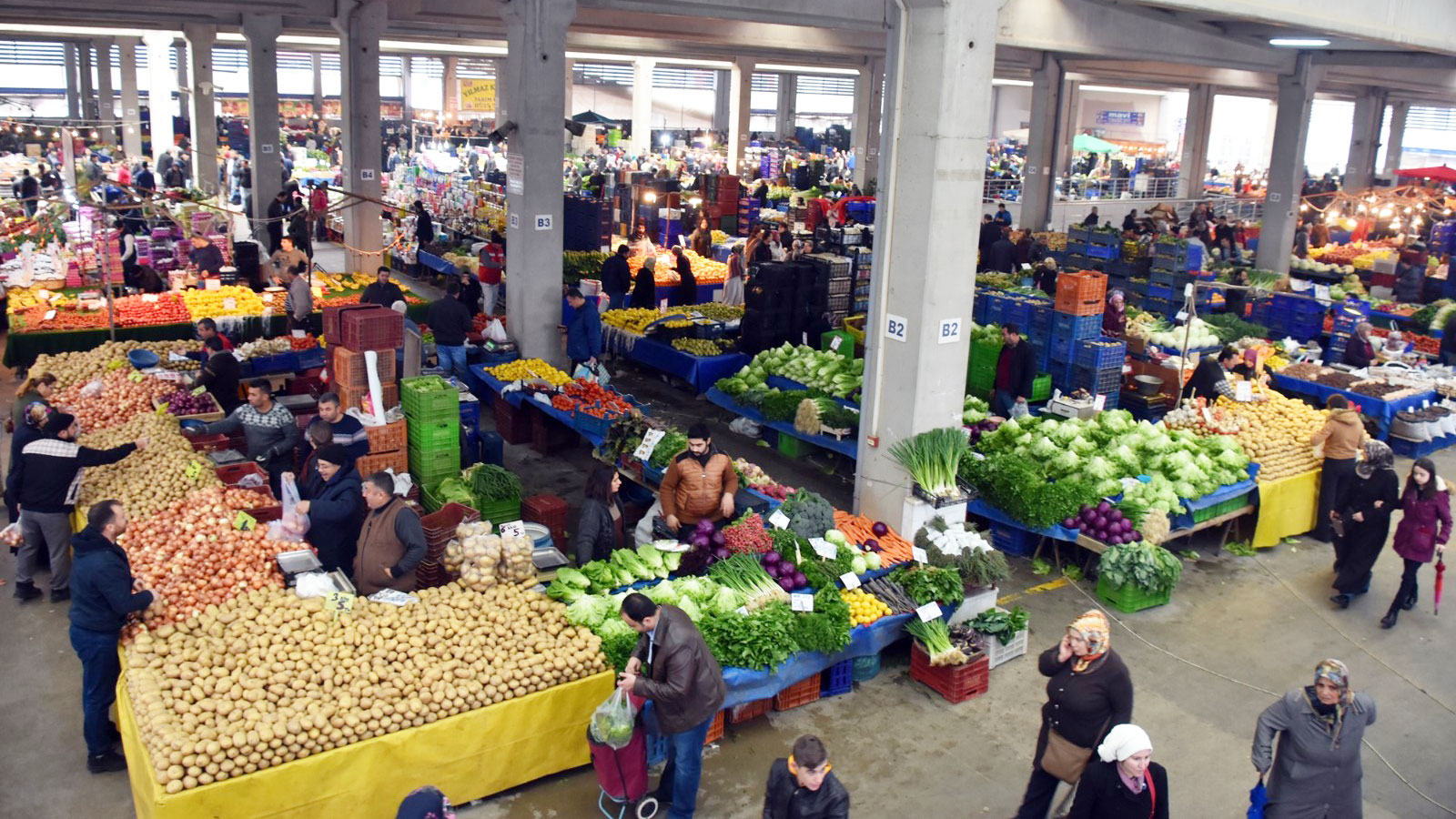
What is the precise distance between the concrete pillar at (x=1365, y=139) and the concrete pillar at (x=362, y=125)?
2925 cm

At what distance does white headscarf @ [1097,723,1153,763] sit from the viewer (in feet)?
16.2

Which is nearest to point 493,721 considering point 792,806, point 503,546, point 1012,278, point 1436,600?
point 503,546

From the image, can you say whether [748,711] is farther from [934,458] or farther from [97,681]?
[97,681]

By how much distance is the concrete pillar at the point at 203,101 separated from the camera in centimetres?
2734

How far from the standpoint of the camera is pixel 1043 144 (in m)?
26.9

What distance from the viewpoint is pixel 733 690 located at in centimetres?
693

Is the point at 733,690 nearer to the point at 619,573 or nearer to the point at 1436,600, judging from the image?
the point at 619,573

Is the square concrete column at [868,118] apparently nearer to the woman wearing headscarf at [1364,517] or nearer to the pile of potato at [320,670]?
the woman wearing headscarf at [1364,517]

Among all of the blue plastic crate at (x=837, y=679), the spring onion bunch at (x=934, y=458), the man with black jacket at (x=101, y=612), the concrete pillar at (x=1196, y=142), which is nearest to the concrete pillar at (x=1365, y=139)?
the concrete pillar at (x=1196, y=142)

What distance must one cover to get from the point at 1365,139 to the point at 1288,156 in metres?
16.2

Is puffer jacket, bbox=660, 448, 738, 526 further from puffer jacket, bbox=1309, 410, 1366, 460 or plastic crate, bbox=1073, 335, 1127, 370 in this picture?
puffer jacket, bbox=1309, 410, 1366, 460

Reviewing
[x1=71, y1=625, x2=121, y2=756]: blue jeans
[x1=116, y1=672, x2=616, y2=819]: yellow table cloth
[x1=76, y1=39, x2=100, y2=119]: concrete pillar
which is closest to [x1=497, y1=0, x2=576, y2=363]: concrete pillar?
[x1=71, y1=625, x2=121, y2=756]: blue jeans

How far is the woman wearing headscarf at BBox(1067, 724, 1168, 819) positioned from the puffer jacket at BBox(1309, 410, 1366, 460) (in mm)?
6592

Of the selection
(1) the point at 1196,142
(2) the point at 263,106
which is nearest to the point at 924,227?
(2) the point at 263,106
